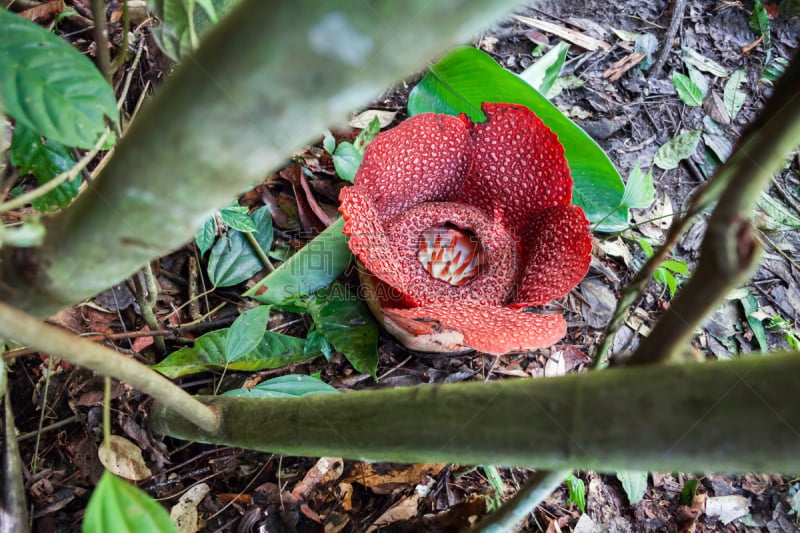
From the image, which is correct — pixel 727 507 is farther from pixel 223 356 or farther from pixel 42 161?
pixel 42 161

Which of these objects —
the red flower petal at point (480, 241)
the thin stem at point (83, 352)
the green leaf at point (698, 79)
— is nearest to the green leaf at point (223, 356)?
the red flower petal at point (480, 241)

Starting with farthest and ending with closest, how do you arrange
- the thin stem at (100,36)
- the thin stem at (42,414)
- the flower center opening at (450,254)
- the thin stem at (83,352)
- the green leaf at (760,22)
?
the green leaf at (760,22)
the flower center opening at (450,254)
the thin stem at (42,414)
the thin stem at (100,36)
the thin stem at (83,352)

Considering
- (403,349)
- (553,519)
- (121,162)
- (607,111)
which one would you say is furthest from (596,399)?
(607,111)

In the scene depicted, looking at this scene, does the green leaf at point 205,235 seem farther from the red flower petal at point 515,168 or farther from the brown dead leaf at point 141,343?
the red flower petal at point 515,168

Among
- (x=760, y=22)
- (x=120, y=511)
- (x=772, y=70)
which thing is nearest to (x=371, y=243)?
(x=120, y=511)

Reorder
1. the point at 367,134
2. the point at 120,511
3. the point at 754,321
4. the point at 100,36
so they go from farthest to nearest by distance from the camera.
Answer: the point at 754,321
the point at 367,134
the point at 100,36
the point at 120,511

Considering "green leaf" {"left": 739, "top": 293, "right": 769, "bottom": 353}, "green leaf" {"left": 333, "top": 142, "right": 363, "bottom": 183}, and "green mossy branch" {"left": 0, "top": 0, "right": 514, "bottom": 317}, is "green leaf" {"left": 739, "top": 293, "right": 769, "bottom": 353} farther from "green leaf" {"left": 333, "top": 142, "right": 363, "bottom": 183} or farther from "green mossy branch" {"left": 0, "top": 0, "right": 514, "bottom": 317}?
"green mossy branch" {"left": 0, "top": 0, "right": 514, "bottom": 317}
